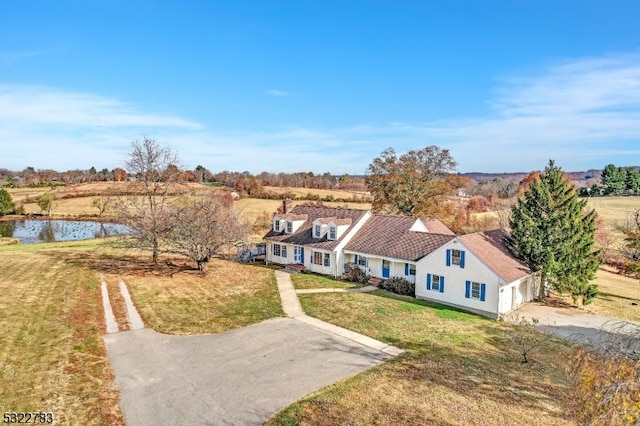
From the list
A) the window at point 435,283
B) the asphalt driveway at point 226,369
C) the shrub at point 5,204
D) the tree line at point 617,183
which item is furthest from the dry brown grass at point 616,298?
the shrub at point 5,204

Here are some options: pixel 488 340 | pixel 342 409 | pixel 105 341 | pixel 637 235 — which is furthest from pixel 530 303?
pixel 105 341

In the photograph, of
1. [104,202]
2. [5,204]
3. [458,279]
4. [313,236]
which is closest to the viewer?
[458,279]

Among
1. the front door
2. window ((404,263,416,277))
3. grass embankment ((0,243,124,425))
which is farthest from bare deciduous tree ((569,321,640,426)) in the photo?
the front door

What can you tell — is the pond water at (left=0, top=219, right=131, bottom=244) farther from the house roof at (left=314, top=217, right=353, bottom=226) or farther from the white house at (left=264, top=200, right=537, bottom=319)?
the house roof at (left=314, top=217, right=353, bottom=226)

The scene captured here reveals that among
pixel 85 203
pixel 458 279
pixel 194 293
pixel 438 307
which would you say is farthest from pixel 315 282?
pixel 85 203

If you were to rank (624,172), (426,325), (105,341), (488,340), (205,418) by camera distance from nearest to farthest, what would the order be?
(205,418) → (105,341) → (488,340) → (426,325) → (624,172)

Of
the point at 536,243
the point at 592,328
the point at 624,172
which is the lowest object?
the point at 592,328

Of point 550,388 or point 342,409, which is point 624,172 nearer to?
point 550,388

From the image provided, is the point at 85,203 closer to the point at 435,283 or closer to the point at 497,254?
A: the point at 435,283
